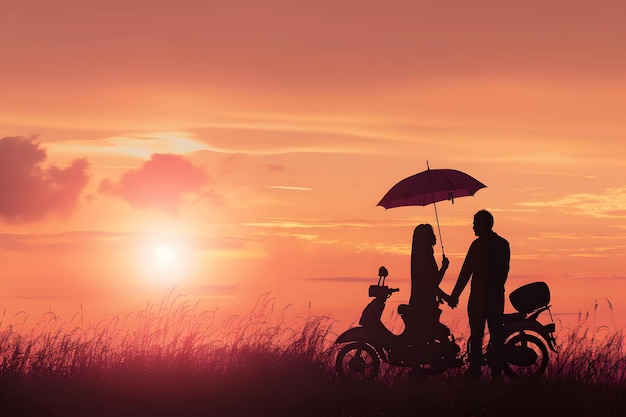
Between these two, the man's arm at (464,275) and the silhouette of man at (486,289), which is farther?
the man's arm at (464,275)

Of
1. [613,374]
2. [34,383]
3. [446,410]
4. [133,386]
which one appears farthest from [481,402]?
[34,383]

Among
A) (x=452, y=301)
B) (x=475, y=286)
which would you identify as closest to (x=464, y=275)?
(x=475, y=286)

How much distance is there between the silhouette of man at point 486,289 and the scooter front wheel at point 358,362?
1.51 meters

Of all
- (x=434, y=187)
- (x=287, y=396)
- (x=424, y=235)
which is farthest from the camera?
(x=434, y=187)

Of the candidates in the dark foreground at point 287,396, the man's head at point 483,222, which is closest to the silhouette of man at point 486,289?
the man's head at point 483,222

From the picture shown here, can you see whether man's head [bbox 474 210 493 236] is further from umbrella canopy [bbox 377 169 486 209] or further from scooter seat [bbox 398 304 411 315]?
scooter seat [bbox 398 304 411 315]

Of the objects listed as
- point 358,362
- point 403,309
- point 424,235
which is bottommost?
point 358,362

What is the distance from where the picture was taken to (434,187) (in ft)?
50.1

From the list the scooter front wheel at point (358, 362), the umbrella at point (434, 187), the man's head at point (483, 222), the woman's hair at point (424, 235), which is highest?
the umbrella at point (434, 187)

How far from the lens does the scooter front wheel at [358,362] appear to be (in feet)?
48.5

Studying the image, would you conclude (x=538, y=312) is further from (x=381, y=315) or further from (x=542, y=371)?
(x=381, y=315)

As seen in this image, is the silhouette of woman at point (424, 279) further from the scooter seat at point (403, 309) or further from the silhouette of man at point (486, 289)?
the silhouette of man at point (486, 289)

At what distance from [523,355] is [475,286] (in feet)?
4.31

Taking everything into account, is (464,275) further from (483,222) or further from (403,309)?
(403,309)
